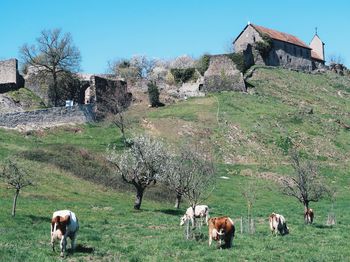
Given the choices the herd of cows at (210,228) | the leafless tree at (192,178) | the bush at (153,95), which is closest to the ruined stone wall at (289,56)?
the bush at (153,95)

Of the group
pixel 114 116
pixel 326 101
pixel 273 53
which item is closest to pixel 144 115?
pixel 114 116

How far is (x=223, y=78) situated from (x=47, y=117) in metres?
30.9

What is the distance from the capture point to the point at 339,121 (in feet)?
249

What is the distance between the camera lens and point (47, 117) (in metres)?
65.1

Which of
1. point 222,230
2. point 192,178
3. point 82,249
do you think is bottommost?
point 82,249

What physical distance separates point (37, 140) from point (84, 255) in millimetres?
39383

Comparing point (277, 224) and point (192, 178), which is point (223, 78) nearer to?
point (192, 178)

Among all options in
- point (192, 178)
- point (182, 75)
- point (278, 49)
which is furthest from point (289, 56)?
point (192, 178)

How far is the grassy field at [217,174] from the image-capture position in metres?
22.4

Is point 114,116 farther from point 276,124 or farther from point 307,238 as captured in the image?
point 307,238

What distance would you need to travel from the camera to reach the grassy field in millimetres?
22375

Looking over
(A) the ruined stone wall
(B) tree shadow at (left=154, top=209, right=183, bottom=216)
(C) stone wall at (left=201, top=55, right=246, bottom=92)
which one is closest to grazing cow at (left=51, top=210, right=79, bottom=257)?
(B) tree shadow at (left=154, top=209, right=183, bottom=216)

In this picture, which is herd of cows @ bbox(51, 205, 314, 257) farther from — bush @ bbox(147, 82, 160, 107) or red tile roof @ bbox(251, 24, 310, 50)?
red tile roof @ bbox(251, 24, 310, 50)

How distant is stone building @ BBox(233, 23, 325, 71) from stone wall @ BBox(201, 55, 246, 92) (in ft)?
18.4
